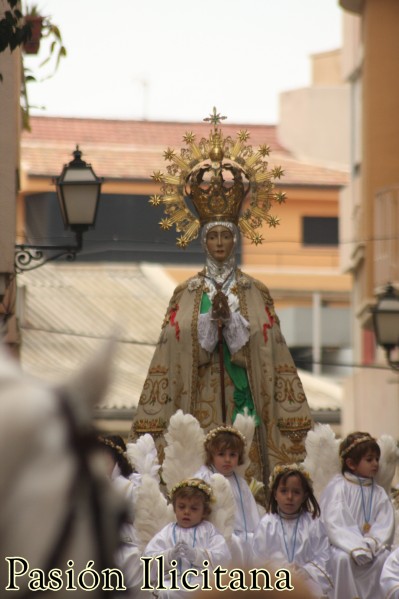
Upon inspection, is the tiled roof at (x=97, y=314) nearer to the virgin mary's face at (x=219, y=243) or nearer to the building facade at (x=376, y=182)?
the building facade at (x=376, y=182)

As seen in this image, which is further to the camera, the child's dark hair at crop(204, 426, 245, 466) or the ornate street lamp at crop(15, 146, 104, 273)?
the ornate street lamp at crop(15, 146, 104, 273)

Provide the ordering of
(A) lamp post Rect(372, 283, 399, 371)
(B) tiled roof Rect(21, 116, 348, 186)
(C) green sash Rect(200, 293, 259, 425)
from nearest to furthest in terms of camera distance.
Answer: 1. (C) green sash Rect(200, 293, 259, 425)
2. (A) lamp post Rect(372, 283, 399, 371)
3. (B) tiled roof Rect(21, 116, 348, 186)

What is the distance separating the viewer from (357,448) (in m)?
11.4

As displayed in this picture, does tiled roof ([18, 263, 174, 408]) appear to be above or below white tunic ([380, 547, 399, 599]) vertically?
below

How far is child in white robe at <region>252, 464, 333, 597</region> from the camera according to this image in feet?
35.0

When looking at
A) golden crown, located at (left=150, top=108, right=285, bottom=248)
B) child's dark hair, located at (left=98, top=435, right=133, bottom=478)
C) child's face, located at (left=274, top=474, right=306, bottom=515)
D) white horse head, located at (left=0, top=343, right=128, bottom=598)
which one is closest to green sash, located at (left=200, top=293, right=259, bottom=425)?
golden crown, located at (left=150, top=108, right=285, bottom=248)

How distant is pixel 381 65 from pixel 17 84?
10.0 m

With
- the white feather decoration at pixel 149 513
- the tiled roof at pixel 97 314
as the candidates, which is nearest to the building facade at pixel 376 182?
the tiled roof at pixel 97 314

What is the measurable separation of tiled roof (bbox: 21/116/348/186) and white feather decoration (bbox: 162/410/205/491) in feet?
96.5

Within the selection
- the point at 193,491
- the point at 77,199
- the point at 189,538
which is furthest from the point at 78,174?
the point at 189,538

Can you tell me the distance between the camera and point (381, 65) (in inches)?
1044

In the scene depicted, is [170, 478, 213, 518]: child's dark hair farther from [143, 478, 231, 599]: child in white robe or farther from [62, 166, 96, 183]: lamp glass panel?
Result: [62, 166, 96, 183]: lamp glass panel

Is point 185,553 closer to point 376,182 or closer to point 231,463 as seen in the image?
point 231,463

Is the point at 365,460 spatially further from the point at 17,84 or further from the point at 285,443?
the point at 17,84
